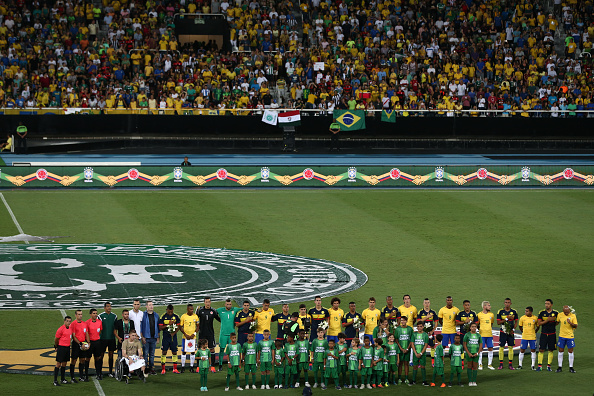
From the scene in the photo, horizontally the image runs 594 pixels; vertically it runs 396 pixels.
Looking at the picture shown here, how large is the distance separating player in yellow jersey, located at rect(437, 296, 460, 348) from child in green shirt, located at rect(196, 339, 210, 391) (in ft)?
15.3

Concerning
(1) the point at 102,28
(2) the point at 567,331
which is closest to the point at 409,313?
(2) the point at 567,331

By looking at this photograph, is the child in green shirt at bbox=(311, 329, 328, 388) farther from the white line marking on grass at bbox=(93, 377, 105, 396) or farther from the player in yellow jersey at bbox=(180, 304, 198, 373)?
the white line marking on grass at bbox=(93, 377, 105, 396)

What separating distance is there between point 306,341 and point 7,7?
3956 centimetres

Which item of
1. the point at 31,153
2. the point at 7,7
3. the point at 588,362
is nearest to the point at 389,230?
the point at 588,362

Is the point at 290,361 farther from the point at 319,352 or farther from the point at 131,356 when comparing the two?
the point at 131,356

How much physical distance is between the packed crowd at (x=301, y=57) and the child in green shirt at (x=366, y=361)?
32.6 meters

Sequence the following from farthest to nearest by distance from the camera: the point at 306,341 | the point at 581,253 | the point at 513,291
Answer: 1. the point at 581,253
2. the point at 513,291
3. the point at 306,341

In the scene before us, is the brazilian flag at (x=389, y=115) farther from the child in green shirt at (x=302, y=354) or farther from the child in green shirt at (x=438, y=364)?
the child in green shirt at (x=302, y=354)

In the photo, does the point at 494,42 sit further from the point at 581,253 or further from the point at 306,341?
the point at 306,341

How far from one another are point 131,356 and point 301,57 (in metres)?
35.8

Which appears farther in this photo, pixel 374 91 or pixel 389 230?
pixel 374 91

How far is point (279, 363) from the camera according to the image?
16125mm

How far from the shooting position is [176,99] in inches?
1869

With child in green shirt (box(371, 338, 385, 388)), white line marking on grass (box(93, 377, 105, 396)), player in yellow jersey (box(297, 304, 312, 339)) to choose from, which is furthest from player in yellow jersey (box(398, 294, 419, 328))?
white line marking on grass (box(93, 377, 105, 396))
